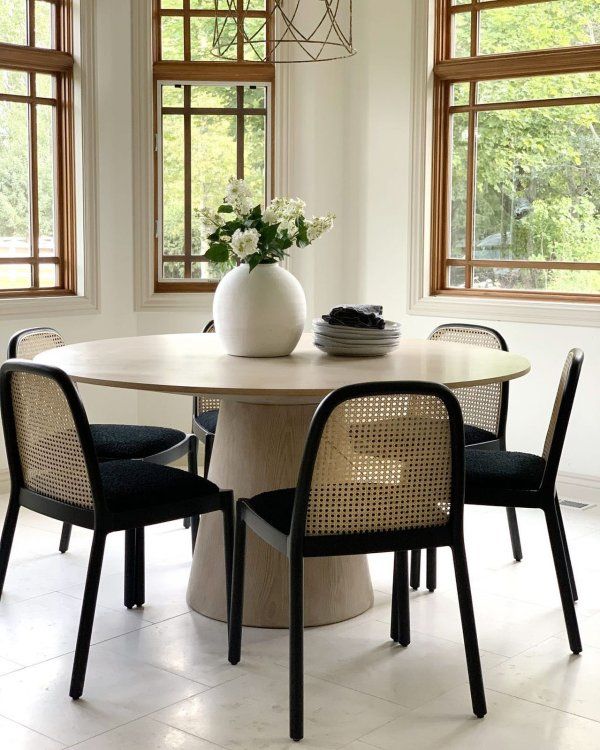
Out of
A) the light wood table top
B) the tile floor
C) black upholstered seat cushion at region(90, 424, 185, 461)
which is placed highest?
the light wood table top

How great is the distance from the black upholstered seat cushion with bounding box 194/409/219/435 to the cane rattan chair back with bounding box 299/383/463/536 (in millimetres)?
1273

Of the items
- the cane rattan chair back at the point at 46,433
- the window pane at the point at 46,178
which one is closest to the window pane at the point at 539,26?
the window pane at the point at 46,178

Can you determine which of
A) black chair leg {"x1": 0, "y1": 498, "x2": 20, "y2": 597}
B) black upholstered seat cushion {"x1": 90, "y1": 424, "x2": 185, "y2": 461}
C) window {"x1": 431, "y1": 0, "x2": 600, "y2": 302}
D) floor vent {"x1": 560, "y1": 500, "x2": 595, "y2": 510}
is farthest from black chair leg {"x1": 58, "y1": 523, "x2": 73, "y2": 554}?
window {"x1": 431, "y1": 0, "x2": 600, "y2": 302}

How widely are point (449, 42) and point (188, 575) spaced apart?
9.67 feet

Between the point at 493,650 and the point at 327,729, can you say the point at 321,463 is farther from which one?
the point at 493,650

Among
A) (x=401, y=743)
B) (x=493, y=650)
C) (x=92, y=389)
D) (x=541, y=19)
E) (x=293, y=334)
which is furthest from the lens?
(x=92, y=389)

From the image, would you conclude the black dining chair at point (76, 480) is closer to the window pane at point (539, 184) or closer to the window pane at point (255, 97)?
the window pane at point (539, 184)

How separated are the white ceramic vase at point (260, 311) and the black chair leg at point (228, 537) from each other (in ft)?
1.85

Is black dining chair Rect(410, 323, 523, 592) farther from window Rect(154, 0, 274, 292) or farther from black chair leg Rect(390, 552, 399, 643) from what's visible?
window Rect(154, 0, 274, 292)

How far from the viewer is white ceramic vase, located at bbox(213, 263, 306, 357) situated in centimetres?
311

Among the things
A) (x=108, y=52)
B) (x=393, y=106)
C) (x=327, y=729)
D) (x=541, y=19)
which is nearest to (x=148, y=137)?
(x=108, y=52)

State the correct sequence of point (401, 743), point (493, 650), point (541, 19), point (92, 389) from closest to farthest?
1. point (401, 743)
2. point (493, 650)
3. point (541, 19)
4. point (92, 389)

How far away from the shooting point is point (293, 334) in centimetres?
319

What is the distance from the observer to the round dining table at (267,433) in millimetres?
2838
